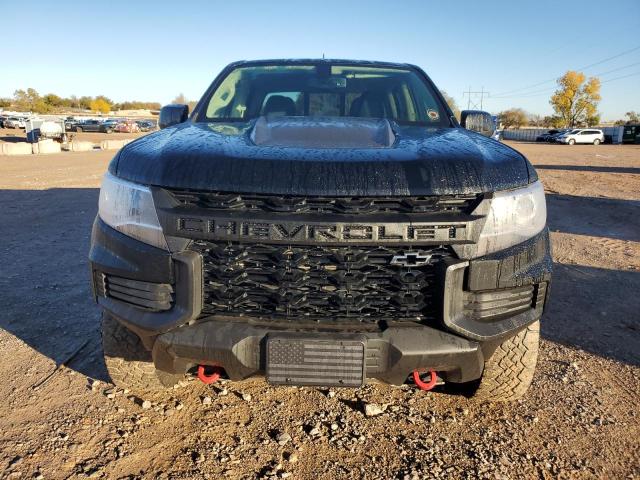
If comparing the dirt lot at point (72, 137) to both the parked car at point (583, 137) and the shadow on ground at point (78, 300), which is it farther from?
the parked car at point (583, 137)

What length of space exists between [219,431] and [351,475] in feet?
2.33

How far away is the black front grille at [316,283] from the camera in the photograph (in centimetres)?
199

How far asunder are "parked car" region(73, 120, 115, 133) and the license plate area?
2055 inches

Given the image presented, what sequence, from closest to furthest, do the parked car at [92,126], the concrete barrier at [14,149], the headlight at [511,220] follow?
1. the headlight at [511,220]
2. the concrete barrier at [14,149]
3. the parked car at [92,126]

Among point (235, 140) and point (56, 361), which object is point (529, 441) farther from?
point (56, 361)

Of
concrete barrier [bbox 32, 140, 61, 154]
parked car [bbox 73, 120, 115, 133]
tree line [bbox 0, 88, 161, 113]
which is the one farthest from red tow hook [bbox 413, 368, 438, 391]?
tree line [bbox 0, 88, 161, 113]

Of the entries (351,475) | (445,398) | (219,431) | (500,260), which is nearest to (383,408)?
(445,398)

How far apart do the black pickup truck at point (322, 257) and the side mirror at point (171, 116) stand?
115 centimetres

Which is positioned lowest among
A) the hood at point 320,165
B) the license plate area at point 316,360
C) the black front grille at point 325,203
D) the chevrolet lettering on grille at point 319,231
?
the license plate area at point 316,360

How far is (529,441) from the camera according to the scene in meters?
2.43

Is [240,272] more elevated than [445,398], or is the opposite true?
[240,272]

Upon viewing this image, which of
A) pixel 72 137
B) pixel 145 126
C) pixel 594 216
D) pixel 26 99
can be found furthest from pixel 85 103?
pixel 594 216

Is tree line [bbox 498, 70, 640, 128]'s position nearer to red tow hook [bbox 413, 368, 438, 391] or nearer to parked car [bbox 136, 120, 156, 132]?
parked car [bbox 136, 120, 156, 132]

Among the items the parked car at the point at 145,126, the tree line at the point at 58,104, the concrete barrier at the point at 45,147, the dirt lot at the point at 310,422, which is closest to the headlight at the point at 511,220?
the dirt lot at the point at 310,422
